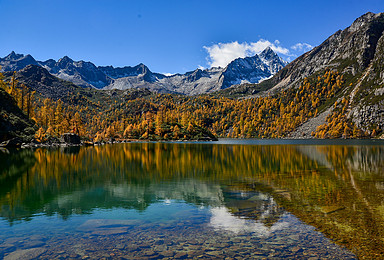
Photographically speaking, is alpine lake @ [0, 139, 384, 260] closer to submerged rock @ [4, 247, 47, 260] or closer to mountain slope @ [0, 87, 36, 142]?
submerged rock @ [4, 247, 47, 260]


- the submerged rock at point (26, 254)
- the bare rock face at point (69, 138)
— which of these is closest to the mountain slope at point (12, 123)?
the bare rock face at point (69, 138)

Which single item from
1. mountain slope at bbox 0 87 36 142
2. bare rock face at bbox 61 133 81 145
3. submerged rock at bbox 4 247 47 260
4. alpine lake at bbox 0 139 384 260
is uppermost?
mountain slope at bbox 0 87 36 142

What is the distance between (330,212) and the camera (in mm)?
18750

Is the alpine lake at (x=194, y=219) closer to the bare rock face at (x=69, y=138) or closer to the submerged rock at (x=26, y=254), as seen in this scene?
the submerged rock at (x=26, y=254)

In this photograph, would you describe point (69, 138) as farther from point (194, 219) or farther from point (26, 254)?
point (26, 254)

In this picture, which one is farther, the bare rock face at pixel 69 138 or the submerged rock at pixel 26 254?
the bare rock face at pixel 69 138

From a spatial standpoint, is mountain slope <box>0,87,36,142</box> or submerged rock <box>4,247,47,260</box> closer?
submerged rock <box>4,247,47,260</box>

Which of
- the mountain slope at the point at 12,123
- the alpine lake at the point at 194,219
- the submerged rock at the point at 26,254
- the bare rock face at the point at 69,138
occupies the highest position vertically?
the mountain slope at the point at 12,123

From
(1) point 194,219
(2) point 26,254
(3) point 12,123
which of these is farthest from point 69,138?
(2) point 26,254

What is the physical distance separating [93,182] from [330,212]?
92.1 ft

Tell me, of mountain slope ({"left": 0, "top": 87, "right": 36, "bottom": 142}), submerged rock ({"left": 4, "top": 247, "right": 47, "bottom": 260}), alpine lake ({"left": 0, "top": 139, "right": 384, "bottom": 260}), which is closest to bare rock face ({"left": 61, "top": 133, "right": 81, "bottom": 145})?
mountain slope ({"left": 0, "top": 87, "right": 36, "bottom": 142})

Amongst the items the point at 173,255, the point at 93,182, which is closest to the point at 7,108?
the point at 93,182

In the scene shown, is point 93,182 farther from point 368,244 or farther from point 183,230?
point 368,244

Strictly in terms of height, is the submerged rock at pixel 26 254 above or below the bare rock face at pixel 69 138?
below
